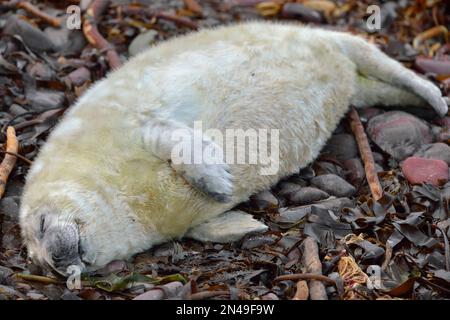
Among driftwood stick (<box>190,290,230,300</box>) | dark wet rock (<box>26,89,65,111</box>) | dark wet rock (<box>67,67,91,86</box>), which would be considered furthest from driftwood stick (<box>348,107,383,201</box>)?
dark wet rock (<box>26,89,65,111</box>)

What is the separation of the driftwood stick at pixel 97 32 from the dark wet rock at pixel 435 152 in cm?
214

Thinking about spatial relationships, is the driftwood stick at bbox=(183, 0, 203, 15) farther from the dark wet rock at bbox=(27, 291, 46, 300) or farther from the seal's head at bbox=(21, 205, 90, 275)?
the dark wet rock at bbox=(27, 291, 46, 300)

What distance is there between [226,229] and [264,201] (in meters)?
0.40

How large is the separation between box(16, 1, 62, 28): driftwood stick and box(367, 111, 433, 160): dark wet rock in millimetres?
2545

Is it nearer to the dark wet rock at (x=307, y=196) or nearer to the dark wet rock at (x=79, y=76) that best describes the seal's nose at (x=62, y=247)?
the dark wet rock at (x=307, y=196)

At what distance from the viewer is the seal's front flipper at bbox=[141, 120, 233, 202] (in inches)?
170

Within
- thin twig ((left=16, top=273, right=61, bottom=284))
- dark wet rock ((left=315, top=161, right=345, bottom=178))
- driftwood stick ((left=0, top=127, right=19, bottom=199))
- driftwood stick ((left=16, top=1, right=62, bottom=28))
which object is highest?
driftwood stick ((left=16, top=1, right=62, bottom=28))

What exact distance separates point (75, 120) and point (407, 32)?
12.3 ft

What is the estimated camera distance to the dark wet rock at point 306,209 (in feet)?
15.1

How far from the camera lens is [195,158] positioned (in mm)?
4301

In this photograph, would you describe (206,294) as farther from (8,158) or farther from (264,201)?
(8,158)

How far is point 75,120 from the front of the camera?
4.58 meters
